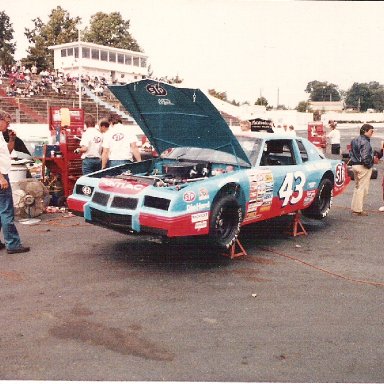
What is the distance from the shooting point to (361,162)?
321 inches

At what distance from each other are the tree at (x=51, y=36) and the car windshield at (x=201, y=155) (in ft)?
160

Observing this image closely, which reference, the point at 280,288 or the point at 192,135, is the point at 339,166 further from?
the point at 280,288

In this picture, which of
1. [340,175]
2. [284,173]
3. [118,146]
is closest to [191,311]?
[284,173]

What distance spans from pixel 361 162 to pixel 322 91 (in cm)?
10921

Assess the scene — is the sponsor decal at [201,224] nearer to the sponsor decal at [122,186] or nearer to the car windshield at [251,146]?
the sponsor decal at [122,186]

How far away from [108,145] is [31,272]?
3161 mm

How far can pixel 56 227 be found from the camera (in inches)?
280

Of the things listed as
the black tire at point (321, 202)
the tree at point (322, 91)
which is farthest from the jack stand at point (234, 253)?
the tree at point (322, 91)

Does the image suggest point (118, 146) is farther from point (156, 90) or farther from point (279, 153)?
point (279, 153)

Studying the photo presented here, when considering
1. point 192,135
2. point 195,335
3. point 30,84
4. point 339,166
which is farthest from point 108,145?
point 30,84

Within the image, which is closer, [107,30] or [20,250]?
[20,250]

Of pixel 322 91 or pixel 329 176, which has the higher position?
pixel 322 91

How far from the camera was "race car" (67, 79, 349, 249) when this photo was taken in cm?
483

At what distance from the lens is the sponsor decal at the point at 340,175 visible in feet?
24.3
